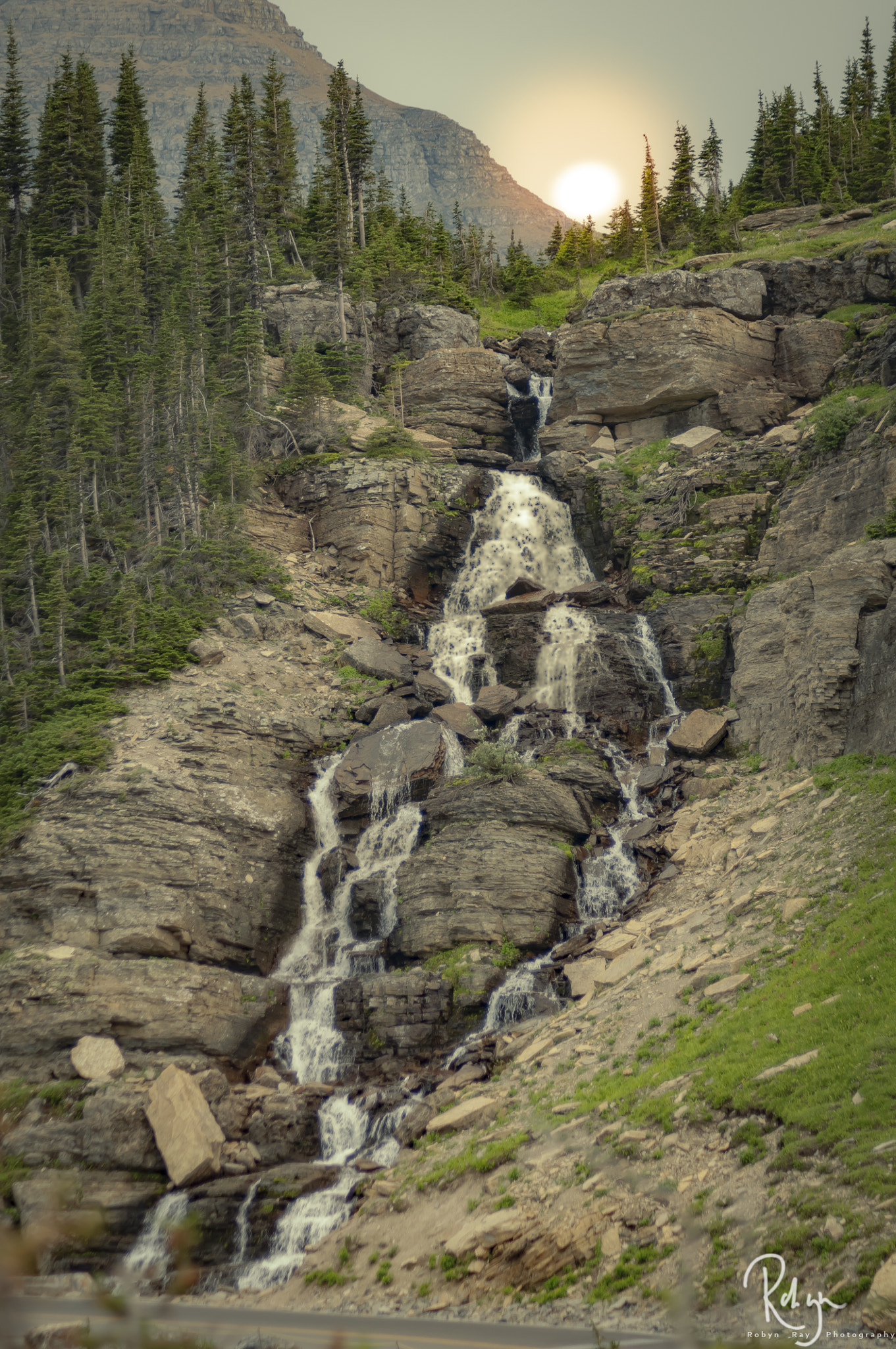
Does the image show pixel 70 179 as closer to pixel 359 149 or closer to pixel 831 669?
pixel 359 149

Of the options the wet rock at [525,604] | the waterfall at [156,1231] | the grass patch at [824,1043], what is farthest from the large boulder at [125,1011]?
the wet rock at [525,604]

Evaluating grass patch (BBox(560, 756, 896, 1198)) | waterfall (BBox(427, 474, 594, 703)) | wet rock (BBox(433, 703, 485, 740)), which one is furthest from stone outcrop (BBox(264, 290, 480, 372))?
grass patch (BBox(560, 756, 896, 1198))

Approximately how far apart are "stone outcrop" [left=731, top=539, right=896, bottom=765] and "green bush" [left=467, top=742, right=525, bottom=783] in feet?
26.6

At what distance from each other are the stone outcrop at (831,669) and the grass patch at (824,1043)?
4252 mm

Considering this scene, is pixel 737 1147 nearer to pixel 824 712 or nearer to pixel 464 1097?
pixel 464 1097

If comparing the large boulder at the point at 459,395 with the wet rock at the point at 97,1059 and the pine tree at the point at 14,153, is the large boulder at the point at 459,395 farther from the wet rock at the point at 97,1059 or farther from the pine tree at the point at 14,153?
the wet rock at the point at 97,1059

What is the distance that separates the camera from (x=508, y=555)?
47.2 metres

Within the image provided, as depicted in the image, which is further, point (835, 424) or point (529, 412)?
→ point (529, 412)

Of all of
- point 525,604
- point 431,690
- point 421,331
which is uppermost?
point 421,331

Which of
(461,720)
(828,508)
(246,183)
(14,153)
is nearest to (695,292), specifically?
(828,508)

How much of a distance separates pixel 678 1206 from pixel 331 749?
78.3ft

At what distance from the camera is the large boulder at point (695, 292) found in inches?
2051

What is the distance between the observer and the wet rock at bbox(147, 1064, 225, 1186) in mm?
21016

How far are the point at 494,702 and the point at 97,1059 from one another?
1970 centimetres
